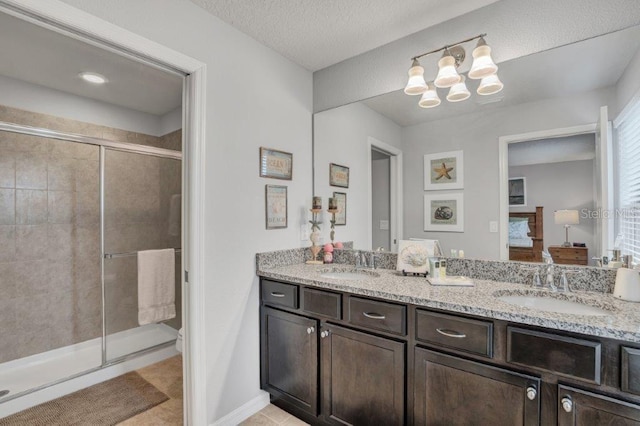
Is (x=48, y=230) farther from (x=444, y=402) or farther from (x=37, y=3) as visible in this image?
(x=444, y=402)

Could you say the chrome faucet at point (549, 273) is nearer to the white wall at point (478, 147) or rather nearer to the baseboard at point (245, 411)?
the white wall at point (478, 147)

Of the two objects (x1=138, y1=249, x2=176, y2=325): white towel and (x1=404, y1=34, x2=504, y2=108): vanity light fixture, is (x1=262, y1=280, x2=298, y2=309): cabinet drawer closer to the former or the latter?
(x1=138, y1=249, x2=176, y2=325): white towel

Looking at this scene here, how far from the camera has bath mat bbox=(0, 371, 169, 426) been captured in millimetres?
1896

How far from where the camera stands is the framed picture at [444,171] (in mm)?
1883

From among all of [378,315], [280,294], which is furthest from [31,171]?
[378,315]

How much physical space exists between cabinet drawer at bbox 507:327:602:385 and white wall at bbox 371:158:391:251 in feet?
3.57

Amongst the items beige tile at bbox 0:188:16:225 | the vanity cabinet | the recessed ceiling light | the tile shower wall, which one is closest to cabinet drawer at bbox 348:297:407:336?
the vanity cabinet

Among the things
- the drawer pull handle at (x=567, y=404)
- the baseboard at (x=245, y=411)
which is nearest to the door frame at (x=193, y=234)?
the baseboard at (x=245, y=411)

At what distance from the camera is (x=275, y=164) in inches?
85.3

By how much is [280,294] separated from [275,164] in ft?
2.96

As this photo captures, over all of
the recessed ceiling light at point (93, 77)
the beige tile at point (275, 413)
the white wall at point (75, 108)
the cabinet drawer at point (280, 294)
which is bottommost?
the beige tile at point (275, 413)

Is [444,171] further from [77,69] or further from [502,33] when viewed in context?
[77,69]

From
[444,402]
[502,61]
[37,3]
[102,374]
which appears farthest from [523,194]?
[102,374]

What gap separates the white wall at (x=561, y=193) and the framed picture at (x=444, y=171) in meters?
0.34
